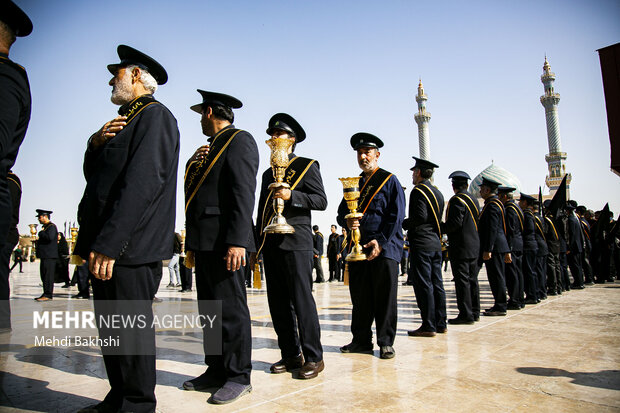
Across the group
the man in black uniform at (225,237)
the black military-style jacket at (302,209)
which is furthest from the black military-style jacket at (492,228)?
the man in black uniform at (225,237)

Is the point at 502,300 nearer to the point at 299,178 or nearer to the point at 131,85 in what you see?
the point at 299,178

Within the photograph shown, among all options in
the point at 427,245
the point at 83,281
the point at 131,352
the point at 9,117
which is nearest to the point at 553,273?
the point at 427,245

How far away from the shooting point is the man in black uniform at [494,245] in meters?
6.43

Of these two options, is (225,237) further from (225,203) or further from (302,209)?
(302,209)

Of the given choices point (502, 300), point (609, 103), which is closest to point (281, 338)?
point (609, 103)

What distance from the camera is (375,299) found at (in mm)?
4102

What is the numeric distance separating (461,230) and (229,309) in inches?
161

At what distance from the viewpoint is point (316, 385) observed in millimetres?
2939

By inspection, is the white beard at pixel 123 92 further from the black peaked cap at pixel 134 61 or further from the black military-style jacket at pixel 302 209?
the black military-style jacket at pixel 302 209

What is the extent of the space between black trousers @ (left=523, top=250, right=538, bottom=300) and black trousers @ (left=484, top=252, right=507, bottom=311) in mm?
1704

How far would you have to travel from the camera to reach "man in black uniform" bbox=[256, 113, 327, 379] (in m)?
3.29

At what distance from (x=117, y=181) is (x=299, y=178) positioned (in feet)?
5.32

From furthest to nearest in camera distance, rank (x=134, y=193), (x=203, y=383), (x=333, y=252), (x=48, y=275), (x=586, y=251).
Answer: (x=333, y=252) < (x=586, y=251) < (x=48, y=275) < (x=203, y=383) < (x=134, y=193)

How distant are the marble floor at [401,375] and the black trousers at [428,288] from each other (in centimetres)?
24
